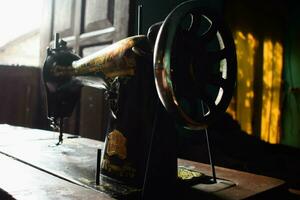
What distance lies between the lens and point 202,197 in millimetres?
891

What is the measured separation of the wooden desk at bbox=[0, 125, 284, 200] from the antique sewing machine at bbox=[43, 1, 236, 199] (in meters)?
0.09

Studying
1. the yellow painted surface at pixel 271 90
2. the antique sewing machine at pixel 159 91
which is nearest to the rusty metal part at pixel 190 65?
the antique sewing machine at pixel 159 91

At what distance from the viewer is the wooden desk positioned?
0.86 m

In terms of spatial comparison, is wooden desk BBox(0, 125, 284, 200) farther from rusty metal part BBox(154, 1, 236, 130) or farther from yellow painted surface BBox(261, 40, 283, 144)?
yellow painted surface BBox(261, 40, 283, 144)

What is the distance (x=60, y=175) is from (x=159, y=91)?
0.46 m

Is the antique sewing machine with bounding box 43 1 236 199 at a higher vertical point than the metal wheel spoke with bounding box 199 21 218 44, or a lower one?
lower

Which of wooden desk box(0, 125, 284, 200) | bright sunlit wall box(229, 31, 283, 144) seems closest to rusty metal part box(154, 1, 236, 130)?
wooden desk box(0, 125, 284, 200)

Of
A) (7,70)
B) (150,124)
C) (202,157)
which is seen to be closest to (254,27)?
(202,157)

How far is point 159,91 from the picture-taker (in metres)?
0.76

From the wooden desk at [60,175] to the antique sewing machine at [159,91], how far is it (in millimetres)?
91

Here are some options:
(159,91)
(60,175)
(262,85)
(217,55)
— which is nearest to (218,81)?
(217,55)

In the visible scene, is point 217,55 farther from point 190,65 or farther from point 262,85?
point 262,85

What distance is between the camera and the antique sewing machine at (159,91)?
761 mm

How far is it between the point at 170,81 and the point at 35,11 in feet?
12.6
